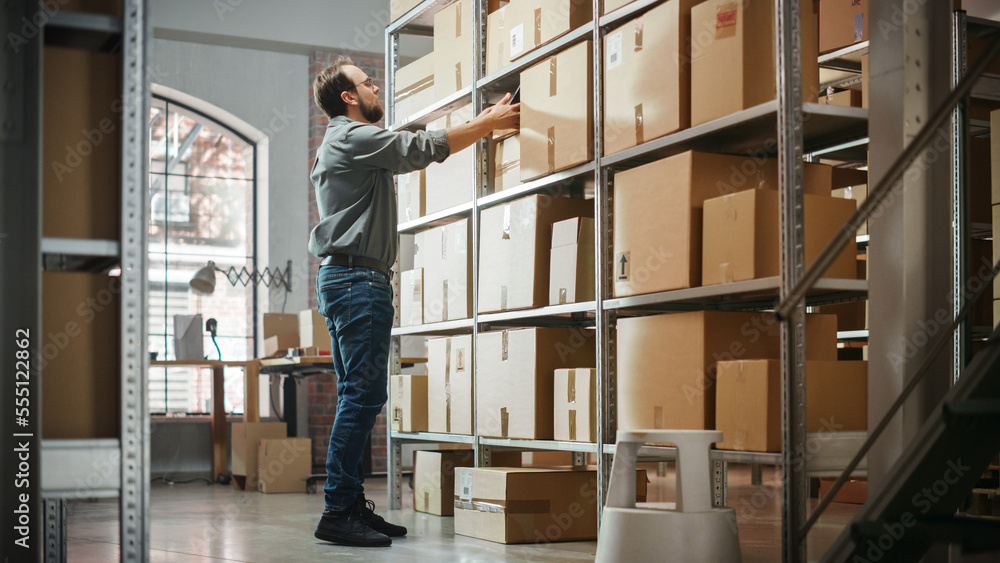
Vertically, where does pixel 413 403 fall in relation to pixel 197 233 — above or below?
below

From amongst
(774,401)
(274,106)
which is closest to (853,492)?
(774,401)

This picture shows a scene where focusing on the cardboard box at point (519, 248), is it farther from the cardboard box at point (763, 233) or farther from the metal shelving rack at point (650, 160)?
the cardboard box at point (763, 233)

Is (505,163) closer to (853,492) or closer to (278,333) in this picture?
(853,492)

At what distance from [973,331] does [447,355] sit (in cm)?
214

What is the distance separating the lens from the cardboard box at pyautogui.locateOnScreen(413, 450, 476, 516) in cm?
441

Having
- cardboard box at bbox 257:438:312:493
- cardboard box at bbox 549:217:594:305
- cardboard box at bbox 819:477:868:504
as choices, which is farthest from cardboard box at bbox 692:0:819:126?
cardboard box at bbox 257:438:312:493

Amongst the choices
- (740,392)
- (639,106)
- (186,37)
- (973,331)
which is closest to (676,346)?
(740,392)

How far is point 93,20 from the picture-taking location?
207 cm

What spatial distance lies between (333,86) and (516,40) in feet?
2.54

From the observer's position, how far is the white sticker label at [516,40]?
3.93 meters

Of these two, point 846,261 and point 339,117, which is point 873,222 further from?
point 339,117

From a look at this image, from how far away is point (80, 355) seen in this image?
202 centimetres

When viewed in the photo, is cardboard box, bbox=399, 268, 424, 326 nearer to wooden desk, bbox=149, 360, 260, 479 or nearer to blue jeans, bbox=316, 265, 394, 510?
blue jeans, bbox=316, 265, 394, 510

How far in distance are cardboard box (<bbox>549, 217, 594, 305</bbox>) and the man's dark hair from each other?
0.99m
